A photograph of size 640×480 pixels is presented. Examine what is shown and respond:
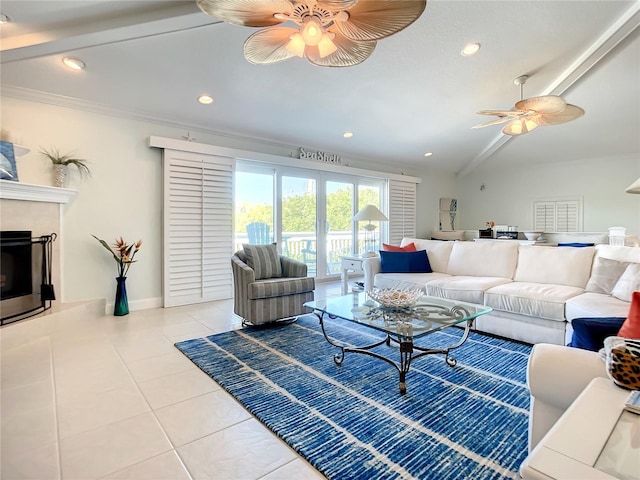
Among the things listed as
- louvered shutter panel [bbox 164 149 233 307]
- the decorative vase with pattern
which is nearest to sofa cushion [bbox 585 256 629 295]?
louvered shutter panel [bbox 164 149 233 307]

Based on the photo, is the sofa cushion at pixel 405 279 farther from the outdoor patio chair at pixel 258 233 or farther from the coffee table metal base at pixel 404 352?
the outdoor patio chair at pixel 258 233

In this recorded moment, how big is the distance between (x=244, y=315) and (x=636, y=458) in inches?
119

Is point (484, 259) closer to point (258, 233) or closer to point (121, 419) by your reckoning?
point (258, 233)

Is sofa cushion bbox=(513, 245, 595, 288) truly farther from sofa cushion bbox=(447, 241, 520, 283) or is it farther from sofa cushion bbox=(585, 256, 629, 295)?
sofa cushion bbox=(585, 256, 629, 295)

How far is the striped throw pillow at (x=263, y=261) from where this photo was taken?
3551mm

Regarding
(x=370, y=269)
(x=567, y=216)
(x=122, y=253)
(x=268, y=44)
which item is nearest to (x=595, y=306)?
(x=370, y=269)

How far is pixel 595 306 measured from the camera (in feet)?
7.72

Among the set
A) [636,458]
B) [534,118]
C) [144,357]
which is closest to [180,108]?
[144,357]

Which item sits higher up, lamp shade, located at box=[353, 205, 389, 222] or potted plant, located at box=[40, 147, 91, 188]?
potted plant, located at box=[40, 147, 91, 188]

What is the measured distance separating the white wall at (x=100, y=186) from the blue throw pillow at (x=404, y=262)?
292 cm

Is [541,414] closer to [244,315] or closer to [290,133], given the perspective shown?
[244,315]

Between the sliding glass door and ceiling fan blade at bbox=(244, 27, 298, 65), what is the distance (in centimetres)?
292

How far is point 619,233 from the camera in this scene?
16.8ft

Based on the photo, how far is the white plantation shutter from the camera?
21.6 feet
